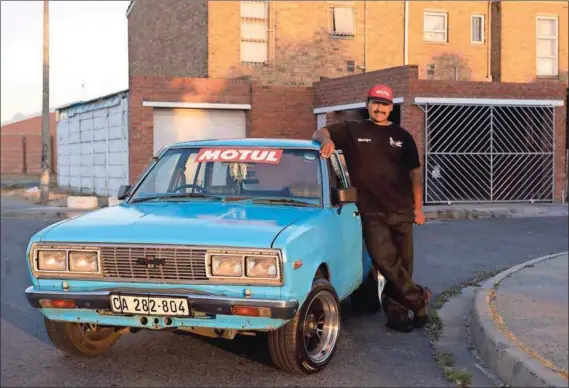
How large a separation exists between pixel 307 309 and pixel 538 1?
993 inches

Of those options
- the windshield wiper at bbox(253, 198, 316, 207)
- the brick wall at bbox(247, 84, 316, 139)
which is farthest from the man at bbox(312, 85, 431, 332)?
the brick wall at bbox(247, 84, 316, 139)

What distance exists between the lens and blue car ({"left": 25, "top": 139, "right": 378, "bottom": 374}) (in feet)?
14.2

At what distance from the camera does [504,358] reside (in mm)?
4750

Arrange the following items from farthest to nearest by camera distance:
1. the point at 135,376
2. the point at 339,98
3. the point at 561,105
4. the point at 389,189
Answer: the point at 339,98 < the point at 561,105 < the point at 389,189 < the point at 135,376

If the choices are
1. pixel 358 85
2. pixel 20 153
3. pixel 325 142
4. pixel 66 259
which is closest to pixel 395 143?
pixel 325 142

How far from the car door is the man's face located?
0.51 meters

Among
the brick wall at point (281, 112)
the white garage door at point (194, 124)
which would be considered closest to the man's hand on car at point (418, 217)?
the white garage door at point (194, 124)

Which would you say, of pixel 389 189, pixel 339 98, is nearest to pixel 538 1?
pixel 339 98

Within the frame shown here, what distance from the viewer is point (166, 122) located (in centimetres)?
2044

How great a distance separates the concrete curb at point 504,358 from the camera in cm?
426

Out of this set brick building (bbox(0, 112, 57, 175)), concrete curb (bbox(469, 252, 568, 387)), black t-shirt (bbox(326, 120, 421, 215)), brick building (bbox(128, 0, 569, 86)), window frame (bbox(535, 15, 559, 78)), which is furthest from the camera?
brick building (bbox(0, 112, 57, 175))

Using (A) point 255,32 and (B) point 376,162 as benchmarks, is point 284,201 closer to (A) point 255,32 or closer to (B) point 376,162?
(B) point 376,162

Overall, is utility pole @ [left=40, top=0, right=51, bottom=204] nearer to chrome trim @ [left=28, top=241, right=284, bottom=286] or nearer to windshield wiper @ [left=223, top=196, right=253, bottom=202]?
windshield wiper @ [left=223, top=196, right=253, bottom=202]

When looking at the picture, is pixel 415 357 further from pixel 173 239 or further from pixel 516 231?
pixel 516 231
